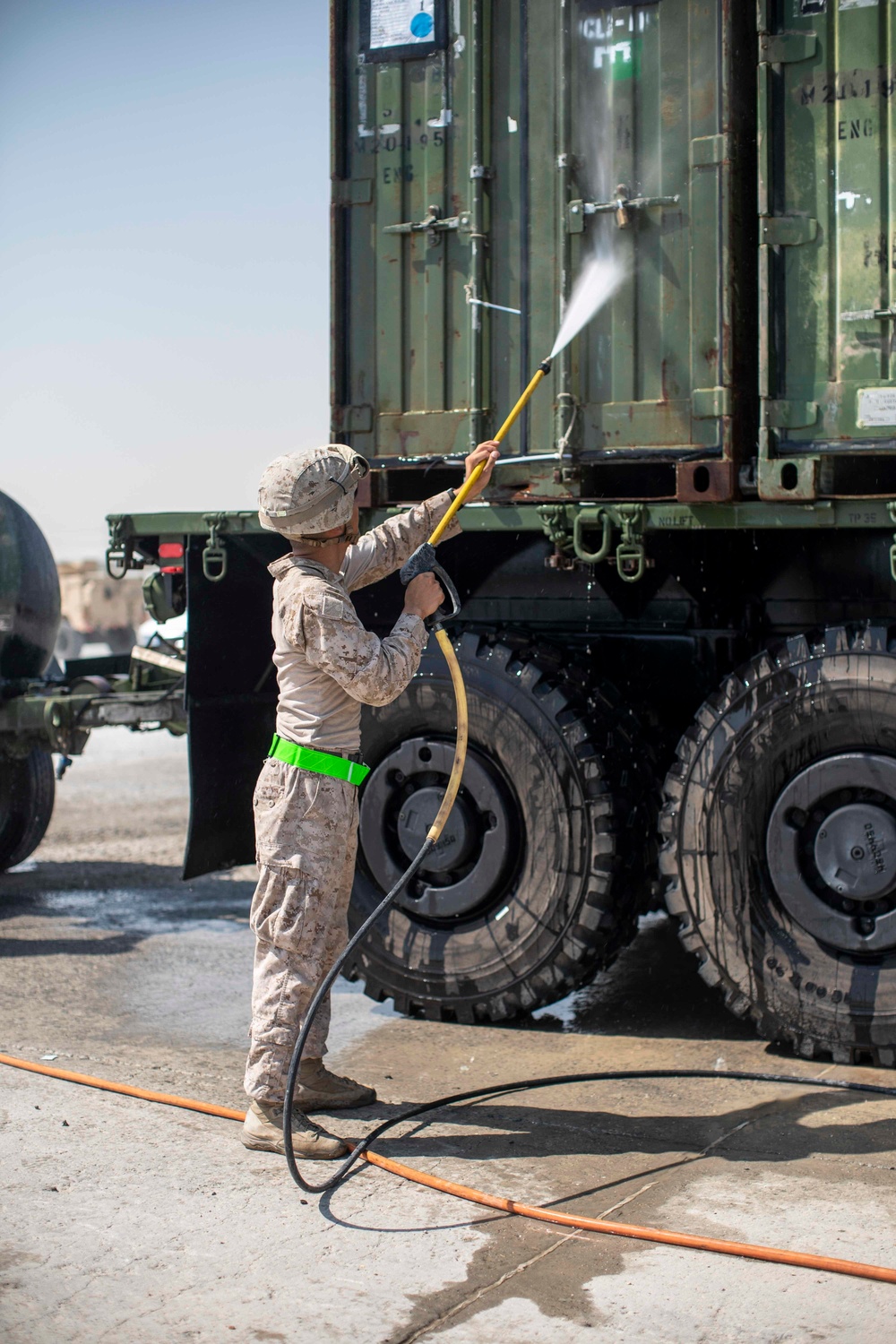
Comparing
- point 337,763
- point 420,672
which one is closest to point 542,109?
point 420,672

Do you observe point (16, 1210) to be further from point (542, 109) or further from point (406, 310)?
point (542, 109)

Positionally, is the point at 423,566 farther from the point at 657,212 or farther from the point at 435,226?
the point at 435,226

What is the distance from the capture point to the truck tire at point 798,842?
509 cm

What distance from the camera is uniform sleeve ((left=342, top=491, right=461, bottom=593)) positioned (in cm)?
487

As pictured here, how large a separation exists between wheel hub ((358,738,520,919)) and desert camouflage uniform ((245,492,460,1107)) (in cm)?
111

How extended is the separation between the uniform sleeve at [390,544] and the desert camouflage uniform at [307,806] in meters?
0.23

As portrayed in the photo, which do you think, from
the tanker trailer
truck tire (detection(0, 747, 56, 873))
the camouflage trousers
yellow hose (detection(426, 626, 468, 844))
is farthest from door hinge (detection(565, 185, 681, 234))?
truck tire (detection(0, 747, 56, 873))

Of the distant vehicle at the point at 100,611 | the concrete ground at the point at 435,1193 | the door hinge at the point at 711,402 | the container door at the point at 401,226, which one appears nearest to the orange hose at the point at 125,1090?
the concrete ground at the point at 435,1193

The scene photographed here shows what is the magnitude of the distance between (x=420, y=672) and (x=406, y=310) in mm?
1409

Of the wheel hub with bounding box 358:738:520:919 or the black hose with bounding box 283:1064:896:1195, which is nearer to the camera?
the black hose with bounding box 283:1064:896:1195

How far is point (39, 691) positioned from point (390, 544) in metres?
4.43

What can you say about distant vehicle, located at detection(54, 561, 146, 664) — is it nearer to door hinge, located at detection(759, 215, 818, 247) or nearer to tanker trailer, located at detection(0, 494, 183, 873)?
tanker trailer, located at detection(0, 494, 183, 873)

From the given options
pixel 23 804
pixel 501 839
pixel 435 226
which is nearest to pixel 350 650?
pixel 501 839

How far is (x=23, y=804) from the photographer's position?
9.12 m
